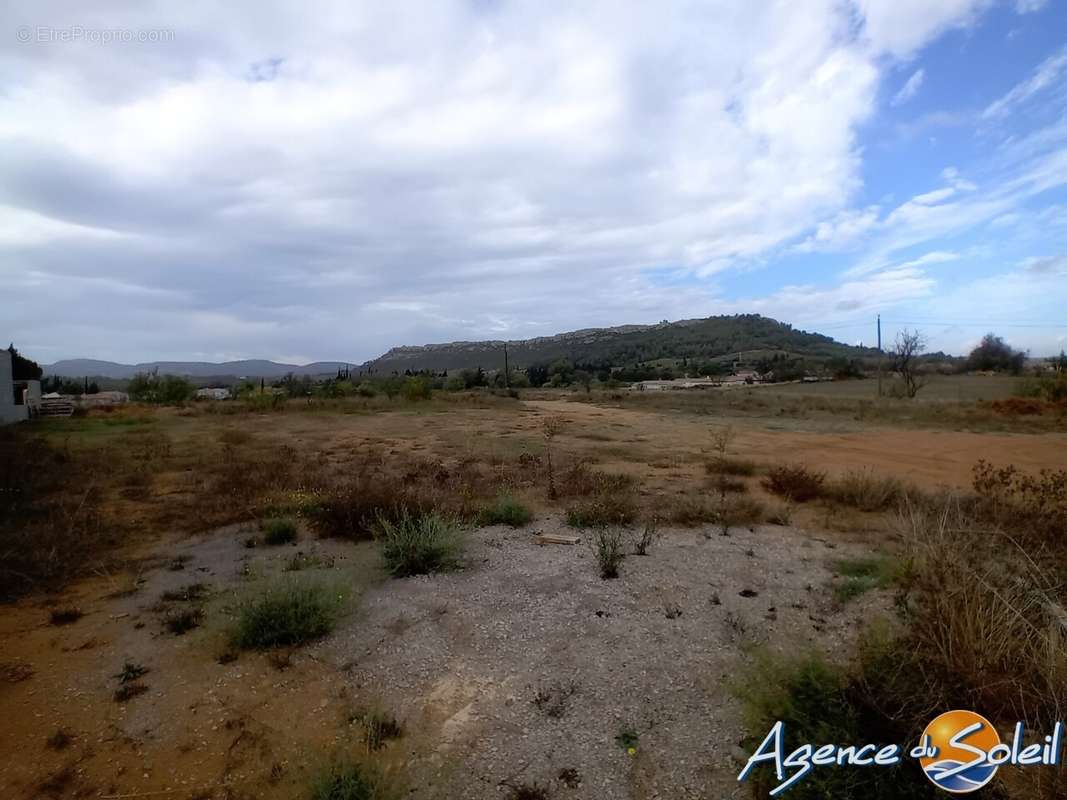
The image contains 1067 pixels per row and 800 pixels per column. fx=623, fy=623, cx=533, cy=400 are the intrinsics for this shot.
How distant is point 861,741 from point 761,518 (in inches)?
213

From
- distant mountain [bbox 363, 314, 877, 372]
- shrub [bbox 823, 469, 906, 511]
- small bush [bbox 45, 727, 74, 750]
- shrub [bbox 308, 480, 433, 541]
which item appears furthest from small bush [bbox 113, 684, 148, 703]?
distant mountain [bbox 363, 314, 877, 372]

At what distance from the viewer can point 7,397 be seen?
22.4 metres

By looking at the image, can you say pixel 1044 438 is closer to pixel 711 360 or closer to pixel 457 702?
pixel 457 702

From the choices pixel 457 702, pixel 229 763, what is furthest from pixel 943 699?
pixel 229 763

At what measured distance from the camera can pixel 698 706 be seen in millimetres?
3768

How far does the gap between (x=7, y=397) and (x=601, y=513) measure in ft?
80.5

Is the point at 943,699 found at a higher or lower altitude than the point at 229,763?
higher

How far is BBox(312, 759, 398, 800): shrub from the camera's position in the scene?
115 inches

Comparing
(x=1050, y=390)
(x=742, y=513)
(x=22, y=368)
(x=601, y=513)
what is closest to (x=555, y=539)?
(x=601, y=513)

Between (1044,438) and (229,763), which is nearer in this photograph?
(229,763)

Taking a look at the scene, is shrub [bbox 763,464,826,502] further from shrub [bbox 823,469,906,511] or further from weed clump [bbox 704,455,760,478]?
weed clump [bbox 704,455,760,478]

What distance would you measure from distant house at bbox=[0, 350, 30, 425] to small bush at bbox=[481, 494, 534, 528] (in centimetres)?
2188

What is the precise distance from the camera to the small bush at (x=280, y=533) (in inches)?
301

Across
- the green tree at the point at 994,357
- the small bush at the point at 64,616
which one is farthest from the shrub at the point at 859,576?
the green tree at the point at 994,357
